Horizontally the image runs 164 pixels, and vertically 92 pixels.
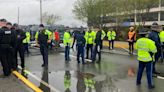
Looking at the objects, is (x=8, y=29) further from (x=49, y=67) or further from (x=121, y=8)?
(x=121, y=8)

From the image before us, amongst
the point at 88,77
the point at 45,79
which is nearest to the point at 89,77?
the point at 88,77

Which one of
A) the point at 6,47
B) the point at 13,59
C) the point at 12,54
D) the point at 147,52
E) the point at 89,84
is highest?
the point at 6,47

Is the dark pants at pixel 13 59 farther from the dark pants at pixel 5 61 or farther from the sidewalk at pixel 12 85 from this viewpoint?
the sidewalk at pixel 12 85

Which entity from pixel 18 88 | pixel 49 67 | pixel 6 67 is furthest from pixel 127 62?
pixel 18 88

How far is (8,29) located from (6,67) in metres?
1.30

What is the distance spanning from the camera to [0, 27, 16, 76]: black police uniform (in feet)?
34.1

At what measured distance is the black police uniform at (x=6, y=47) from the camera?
410 inches

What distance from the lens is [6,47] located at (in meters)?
10.5

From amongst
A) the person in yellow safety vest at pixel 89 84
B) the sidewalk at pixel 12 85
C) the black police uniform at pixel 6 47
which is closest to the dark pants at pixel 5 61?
the black police uniform at pixel 6 47

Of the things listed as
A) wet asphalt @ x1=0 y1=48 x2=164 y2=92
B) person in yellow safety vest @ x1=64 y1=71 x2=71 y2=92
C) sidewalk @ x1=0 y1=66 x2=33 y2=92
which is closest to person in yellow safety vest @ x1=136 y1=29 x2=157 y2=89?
wet asphalt @ x1=0 y1=48 x2=164 y2=92

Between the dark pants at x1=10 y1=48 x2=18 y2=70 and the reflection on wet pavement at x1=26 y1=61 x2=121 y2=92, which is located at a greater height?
the dark pants at x1=10 y1=48 x2=18 y2=70

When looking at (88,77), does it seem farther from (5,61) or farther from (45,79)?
(5,61)

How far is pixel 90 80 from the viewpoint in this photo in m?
10.2

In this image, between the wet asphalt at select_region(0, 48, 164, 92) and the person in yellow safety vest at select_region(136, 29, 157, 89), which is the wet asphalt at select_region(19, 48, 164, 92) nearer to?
the wet asphalt at select_region(0, 48, 164, 92)
